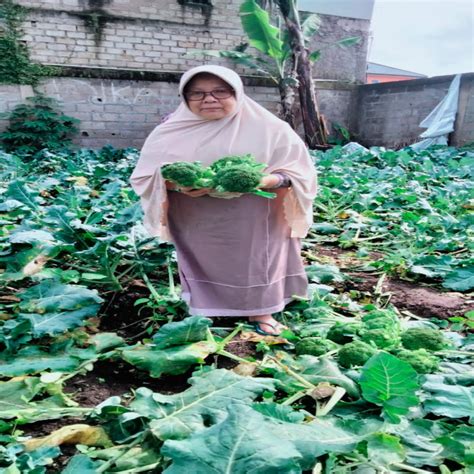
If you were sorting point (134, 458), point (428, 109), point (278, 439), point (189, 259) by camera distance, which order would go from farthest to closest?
point (428, 109) < point (189, 259) < point (134, 458) < point (278, 439)

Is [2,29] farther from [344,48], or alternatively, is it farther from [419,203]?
[419,203]

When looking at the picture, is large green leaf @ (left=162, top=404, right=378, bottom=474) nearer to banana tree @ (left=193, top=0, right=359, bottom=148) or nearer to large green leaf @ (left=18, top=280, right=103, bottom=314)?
large green leaf @ (left=18, top=280, right=103, bottom=314)

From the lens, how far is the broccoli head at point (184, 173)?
192cm

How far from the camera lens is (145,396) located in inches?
54.4

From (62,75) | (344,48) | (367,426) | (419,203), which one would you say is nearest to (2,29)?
(62,75)

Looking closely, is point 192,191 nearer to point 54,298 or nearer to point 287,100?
point 54,298

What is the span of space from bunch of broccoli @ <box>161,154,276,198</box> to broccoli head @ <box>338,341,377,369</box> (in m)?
0.72

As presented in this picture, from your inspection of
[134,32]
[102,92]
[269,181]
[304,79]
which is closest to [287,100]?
[304,79]

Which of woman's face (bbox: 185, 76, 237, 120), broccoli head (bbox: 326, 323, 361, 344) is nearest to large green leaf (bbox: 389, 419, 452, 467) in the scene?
broccoli head (bbox: 326, 323, 361, 344)

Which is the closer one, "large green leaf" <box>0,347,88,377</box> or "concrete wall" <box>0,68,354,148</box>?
"large green leaf" <box>0,347,88,377</box>

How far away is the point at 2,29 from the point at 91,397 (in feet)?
35.7

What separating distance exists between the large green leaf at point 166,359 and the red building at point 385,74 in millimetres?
33272

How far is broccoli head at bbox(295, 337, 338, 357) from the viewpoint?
5.93ft

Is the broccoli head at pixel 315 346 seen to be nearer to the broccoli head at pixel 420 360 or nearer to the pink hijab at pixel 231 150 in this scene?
Result: the broccoli head at pixel 420 360
